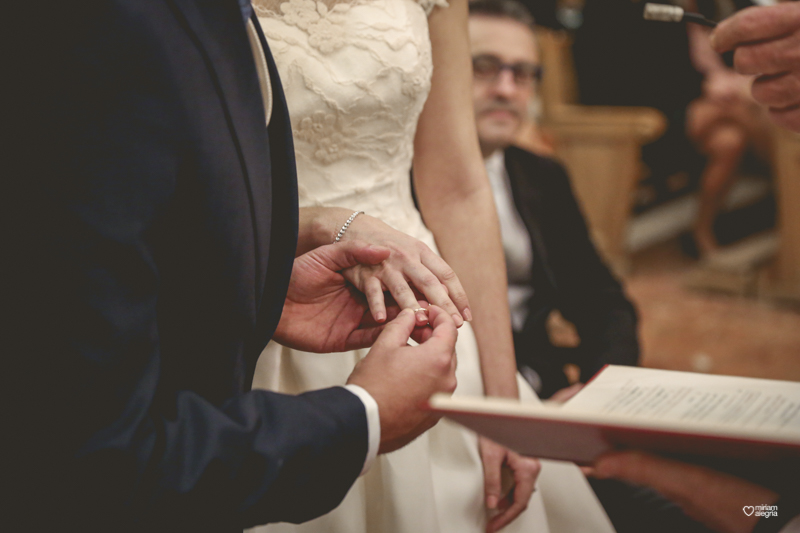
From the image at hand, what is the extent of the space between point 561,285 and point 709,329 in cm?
244

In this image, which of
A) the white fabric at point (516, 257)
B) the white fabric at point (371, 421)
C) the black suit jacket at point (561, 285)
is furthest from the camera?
the white fabric at point (516, 257)

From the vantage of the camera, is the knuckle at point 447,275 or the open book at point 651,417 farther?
the knuckle at point 447,275

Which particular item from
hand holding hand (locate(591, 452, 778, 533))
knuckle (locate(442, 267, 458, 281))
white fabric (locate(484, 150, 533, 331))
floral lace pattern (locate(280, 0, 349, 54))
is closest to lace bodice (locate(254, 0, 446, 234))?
floral lace pattern (locate(280, 0, 349, 54))

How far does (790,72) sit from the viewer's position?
1175 mm

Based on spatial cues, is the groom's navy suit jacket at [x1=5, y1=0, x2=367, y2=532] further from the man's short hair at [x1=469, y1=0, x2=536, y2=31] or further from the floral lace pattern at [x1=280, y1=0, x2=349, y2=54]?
the man's short hair at [x1=469, y1=0, x2=536, y2=31]

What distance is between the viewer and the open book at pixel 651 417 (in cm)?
58

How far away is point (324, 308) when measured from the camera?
0.96 meters

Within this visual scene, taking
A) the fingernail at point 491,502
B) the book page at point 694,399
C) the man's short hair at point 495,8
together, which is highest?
the man's short hair at point 495,8

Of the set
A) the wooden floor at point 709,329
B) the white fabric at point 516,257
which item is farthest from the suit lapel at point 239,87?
the wooden floor at point 709,329

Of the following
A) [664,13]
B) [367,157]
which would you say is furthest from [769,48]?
[367,157]

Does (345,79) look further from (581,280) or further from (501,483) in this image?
(581,280)

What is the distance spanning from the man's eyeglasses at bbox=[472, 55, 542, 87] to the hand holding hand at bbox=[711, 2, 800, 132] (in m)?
0.88

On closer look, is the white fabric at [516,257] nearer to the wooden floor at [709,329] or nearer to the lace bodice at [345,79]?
the lace bodice at [345,79]

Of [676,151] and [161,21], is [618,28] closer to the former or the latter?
[676,151]
